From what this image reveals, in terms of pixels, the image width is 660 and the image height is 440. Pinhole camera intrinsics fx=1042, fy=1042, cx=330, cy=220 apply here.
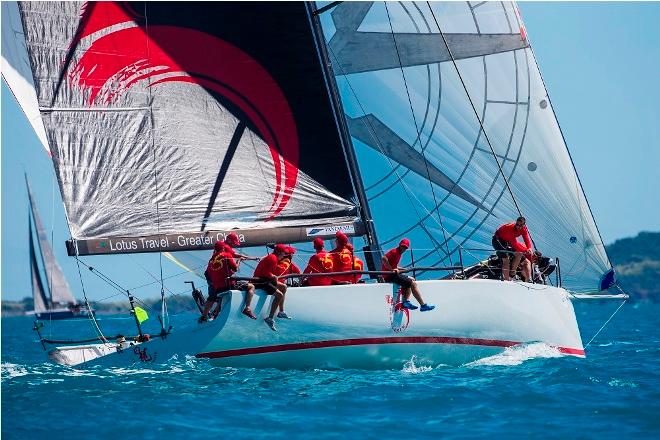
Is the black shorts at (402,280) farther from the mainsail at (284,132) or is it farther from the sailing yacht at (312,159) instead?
the mainsail at (284,132)

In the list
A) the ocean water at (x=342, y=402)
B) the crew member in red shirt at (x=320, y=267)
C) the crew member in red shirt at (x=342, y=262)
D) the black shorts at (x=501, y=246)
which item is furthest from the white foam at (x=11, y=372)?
the black shorts at (x=501, y=246)

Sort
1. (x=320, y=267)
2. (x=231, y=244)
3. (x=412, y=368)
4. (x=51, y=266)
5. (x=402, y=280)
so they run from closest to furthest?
1. (x=402, y=280)
2. (x=412, y=368)
3. (x=320, y=267)
4. (x=231, y=244)
5. (x=51, y=266)

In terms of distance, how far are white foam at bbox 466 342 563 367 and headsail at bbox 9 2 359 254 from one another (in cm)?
270

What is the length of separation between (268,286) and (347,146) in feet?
10.1

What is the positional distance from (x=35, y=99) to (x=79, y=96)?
1.29 meters

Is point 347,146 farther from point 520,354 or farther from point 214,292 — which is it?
point 520,354

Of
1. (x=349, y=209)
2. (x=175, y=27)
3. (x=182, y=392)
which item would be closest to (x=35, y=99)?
(x=175, y=27)

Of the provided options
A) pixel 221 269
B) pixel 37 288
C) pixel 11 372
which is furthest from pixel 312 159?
pixel 37 288

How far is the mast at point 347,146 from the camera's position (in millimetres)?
14445

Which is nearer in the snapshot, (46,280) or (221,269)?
(221,269)

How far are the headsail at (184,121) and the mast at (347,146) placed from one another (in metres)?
0.12

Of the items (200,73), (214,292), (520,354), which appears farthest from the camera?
(200,73)

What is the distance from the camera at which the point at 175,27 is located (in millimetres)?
14102

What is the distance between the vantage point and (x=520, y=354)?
44.2ft
